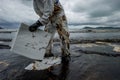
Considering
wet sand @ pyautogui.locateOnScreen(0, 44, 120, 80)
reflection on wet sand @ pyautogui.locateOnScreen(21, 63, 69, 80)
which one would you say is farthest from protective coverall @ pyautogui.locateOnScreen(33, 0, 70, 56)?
reflection on wet sand @ pyautogui.locateOnScreen(21, 63, 69, 80)

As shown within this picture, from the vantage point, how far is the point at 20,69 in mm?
4785

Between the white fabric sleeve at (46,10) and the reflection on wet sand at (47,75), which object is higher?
the white fabric sleeve at (46,10)

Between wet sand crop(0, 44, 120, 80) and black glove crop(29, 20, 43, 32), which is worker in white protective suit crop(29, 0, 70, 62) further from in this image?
wet sand crop(0, 44, 120, 80)

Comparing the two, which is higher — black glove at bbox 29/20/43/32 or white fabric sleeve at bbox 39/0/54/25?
white fabric sleeve at bbox 39/0/54/25

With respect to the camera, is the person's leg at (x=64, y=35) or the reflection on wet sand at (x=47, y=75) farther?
the person's leg at (x=64, y=35)

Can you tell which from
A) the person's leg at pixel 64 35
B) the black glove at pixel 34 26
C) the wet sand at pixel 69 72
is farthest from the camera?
the person's leg at pixel 64 35

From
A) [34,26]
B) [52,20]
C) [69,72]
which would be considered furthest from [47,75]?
[52,20]

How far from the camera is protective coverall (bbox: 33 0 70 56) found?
14.6ft

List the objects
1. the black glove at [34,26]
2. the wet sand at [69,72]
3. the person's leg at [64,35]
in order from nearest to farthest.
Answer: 1. the wet sand at [69,72]
2. the black glove at [34,26]
3. the person's leg at [64,35]

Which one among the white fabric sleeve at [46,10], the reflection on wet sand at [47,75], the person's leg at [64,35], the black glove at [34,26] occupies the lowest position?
the reflection on wet sand at [47,75]

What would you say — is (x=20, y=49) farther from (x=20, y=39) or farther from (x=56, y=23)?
(x=56, y=23)

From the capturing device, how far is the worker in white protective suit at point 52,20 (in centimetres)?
444

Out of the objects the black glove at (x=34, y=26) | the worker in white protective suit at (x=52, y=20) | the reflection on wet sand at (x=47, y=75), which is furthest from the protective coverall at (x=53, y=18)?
the reflection on wet sand at (x=47, y=75)

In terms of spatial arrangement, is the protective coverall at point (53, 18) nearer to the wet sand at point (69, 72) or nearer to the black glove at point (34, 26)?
the black glove at point (34, 26)
